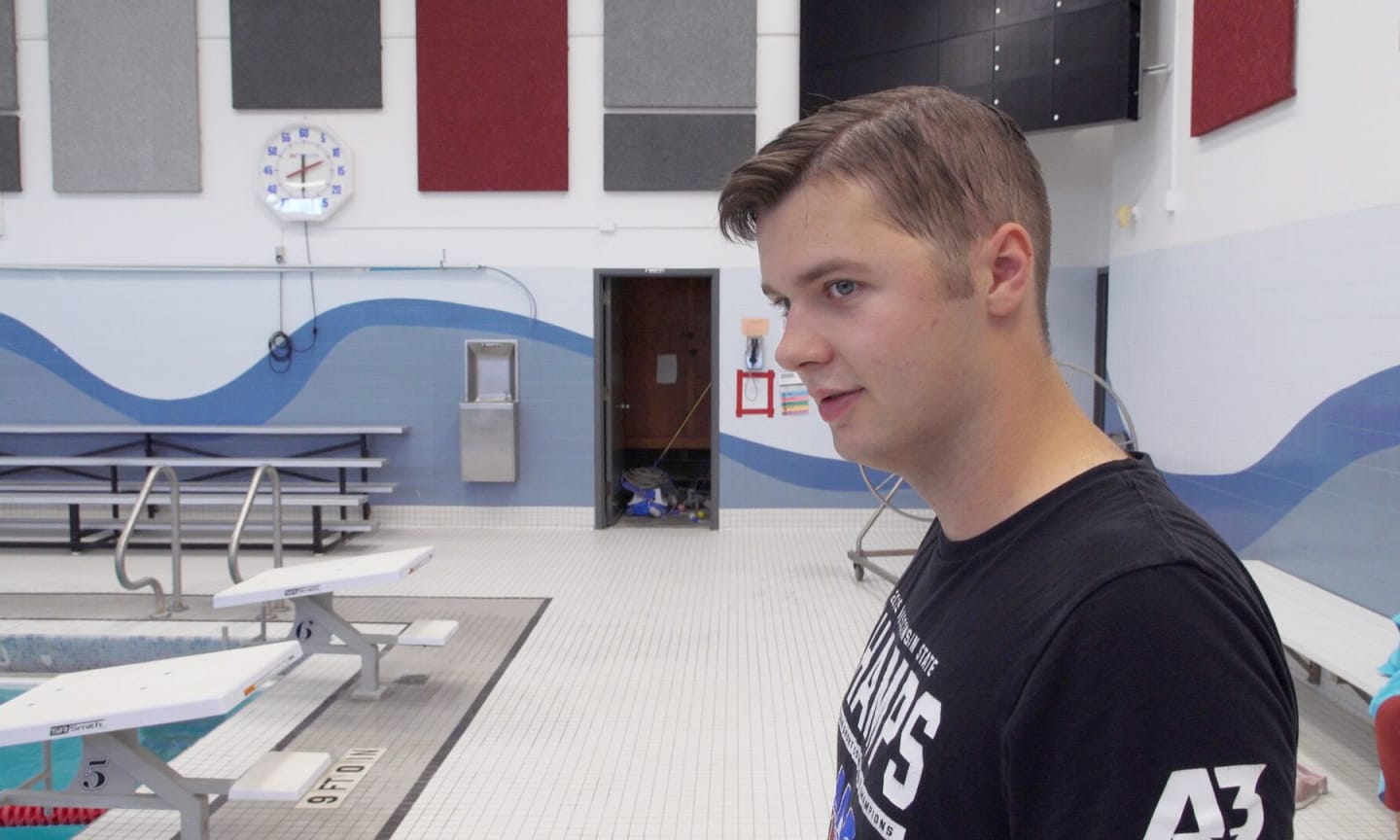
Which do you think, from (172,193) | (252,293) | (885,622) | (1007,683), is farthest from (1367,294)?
(172,193)

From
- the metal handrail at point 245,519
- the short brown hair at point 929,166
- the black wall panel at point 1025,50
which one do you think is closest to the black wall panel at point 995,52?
the black wall panel at point 1025,50

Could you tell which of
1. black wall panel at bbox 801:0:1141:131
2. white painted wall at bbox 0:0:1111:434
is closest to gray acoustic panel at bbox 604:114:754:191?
white painted wall at bbox 0:0:1111:434

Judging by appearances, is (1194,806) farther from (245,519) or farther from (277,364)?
(277,364)

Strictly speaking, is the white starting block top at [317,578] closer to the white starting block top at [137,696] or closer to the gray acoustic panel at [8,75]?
the white starting block top at [137,696]

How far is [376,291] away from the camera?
24.9ft

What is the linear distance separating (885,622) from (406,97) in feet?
24.1

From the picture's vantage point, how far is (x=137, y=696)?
2.70 metres

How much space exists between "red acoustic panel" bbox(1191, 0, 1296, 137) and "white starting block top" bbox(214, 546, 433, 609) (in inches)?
171

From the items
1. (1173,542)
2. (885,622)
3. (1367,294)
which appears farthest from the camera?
(1367,294)

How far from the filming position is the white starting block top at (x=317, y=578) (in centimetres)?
396

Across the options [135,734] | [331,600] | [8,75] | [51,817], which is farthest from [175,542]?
[8,75]

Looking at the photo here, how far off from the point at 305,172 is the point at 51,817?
17.5ft

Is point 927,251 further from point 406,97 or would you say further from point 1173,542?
point 406,97

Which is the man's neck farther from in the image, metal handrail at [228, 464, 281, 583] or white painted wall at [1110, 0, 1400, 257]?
metal handrail at [228, 464, 281, 583]
